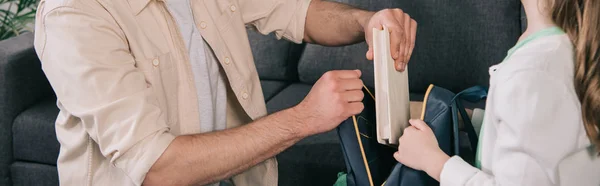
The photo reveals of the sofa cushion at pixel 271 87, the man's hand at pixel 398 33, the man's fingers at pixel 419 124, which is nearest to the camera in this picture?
the man's fingers at pixel 419 124

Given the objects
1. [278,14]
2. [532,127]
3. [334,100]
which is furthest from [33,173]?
[532,127]

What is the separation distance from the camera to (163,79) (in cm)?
152

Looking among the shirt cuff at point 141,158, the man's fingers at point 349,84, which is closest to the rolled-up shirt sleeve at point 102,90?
the shirt cuff at point 141,158

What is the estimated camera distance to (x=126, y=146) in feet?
4.41

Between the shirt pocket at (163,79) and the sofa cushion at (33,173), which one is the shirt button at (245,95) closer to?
the shirt pocket at (163,79)

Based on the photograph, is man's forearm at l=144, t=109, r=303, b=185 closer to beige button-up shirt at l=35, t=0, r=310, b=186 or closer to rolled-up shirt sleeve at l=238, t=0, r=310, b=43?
beige button-up shirt at l=35, t=0, r=310, b=186

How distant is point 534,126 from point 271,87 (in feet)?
4.72

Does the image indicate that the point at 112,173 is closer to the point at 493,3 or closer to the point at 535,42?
the point at 535,42

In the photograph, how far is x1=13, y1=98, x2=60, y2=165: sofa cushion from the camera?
7.20 ft

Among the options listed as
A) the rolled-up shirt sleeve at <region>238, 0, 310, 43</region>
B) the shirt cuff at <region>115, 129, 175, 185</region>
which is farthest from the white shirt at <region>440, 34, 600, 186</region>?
the rolled-up shirt sleeve at <region>238, 0, 310, 43</region>

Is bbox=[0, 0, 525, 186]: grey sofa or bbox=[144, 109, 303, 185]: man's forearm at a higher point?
bbox=[144, 109, 303, 185]: man's forearm

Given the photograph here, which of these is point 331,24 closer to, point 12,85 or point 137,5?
point 137,5

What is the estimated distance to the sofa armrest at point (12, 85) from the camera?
2221mm

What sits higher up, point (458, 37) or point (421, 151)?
point (421, 151)
